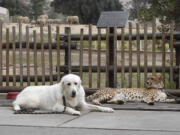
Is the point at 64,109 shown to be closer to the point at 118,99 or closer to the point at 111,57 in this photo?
the point at 118,99

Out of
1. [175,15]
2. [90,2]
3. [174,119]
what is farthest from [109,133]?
[90,2]

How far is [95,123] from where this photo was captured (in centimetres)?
827

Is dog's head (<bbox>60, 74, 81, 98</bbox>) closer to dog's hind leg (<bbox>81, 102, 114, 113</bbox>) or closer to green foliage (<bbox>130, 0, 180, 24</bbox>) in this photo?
dog's hind leg (<bbox>81, 102, 114, 113</bbox>)

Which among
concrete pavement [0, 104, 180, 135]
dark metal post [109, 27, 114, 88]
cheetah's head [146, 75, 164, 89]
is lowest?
concrete pavement [0, 104, 180, 135]

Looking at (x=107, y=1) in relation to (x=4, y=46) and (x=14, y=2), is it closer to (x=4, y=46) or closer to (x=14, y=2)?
(x=14, y=2)

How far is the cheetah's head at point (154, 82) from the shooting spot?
1070cm

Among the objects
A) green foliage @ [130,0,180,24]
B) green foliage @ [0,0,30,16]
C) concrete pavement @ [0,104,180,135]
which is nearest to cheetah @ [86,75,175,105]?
concrete pavement @ [0,104,180,135]

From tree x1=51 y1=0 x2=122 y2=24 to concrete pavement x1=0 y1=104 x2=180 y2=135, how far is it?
181ft

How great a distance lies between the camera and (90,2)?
212 feet

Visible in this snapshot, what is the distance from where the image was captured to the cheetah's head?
10695 millimetres

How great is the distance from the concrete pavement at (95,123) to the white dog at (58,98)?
202 millimetres

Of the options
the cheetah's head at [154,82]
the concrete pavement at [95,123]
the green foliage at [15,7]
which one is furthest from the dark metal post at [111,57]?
the green foliage at [15,7]

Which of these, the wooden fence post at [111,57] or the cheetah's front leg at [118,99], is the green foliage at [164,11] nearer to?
the wooden fence post at [111,57]

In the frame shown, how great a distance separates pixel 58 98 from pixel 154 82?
2.28 meters
